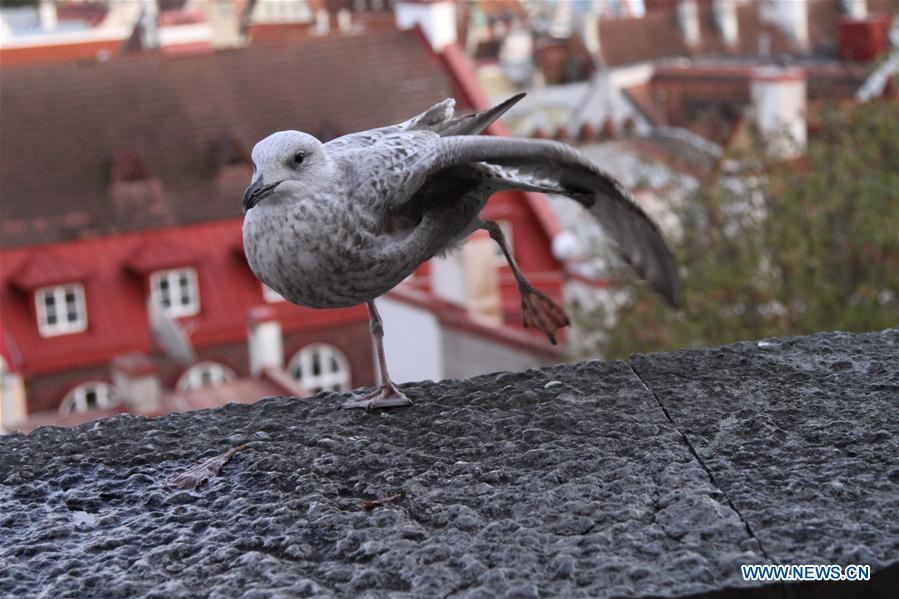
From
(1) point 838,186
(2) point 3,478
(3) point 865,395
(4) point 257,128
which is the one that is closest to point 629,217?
(3) point 865,395

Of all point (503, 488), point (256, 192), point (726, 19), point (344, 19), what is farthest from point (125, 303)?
point (344, 19)

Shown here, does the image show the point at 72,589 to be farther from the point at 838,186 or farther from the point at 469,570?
the point at 838,186

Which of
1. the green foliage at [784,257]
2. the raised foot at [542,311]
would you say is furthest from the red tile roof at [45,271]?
the raised foot at [542,311]

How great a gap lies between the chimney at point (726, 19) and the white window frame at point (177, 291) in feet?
92.6

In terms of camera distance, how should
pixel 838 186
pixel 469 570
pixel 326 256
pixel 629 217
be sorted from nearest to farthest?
1. pixel 469 570
2. pixel 326 256
3. pixel 629 217
4. pixel 838 186

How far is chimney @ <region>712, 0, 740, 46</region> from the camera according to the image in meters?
46.9

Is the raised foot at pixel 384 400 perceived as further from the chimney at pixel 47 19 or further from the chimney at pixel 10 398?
the chimney at pixel 47 19

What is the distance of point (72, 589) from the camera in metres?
2.52

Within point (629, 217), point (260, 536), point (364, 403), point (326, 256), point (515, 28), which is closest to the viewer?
point (260, 536)

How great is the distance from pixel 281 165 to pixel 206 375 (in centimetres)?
1924

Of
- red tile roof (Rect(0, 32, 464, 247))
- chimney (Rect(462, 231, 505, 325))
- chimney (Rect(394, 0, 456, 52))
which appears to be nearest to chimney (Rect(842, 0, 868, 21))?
chimney (Rect(394, 0, 456, 52))

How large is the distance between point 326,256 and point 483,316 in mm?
13943

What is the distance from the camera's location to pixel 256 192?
122 inches

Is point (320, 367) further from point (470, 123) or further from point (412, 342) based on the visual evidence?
point (470, 123)
